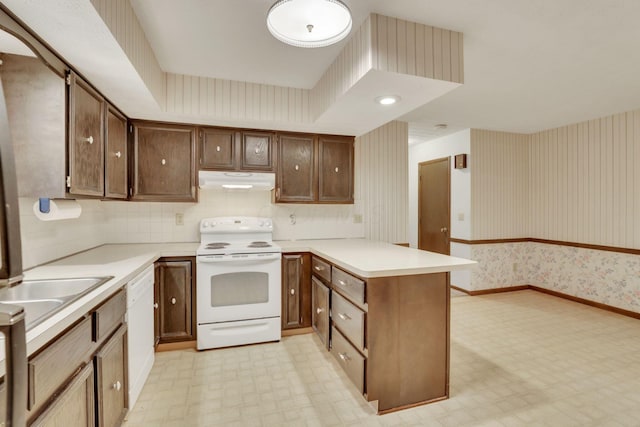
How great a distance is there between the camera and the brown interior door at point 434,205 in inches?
188

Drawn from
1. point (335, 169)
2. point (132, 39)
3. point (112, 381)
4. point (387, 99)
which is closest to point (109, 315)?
point (112, 381)

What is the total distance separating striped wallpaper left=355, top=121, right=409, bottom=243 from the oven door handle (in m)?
1.40

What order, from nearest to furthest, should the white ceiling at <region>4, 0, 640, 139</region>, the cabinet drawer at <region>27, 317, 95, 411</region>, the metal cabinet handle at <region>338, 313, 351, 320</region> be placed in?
1. the cabinet drawer at <region>27, 317, 95, 411</region>
2. the white ceiling at <region>4, 0, 640, 139</region>
3. the metal cabinet handle at <region>338, 313, 351, 320</region>

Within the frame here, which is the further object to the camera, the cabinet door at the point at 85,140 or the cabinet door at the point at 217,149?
the cabinet door at the point at 217,149

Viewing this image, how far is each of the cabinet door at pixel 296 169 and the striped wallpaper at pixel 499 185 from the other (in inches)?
98.0

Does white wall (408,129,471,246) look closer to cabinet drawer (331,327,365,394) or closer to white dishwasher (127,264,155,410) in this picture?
cabinet drawer (331,327,365,394)

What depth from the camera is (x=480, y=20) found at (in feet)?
6.13

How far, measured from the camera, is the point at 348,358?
84.0 inches

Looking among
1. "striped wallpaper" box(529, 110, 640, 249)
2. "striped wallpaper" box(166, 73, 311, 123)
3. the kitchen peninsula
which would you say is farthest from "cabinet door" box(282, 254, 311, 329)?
"striped wallpaper" box(529, 110, 640, 249)

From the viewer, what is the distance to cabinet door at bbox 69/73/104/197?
1.78 meters

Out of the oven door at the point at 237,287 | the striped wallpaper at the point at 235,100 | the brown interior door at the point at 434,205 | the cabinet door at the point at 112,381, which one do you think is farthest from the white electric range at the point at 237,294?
the brown interior door at the point at 434,205

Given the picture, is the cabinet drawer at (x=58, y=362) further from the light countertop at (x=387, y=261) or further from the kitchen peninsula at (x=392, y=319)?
the light countertop at (x=387, y=261)

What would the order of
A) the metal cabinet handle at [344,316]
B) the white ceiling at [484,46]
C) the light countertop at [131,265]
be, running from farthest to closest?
the metal cabinet handle at [344,316], the white ceiling at [484,46], the light countertop at [131,265]

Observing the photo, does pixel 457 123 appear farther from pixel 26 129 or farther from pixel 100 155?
pixel 26 129
